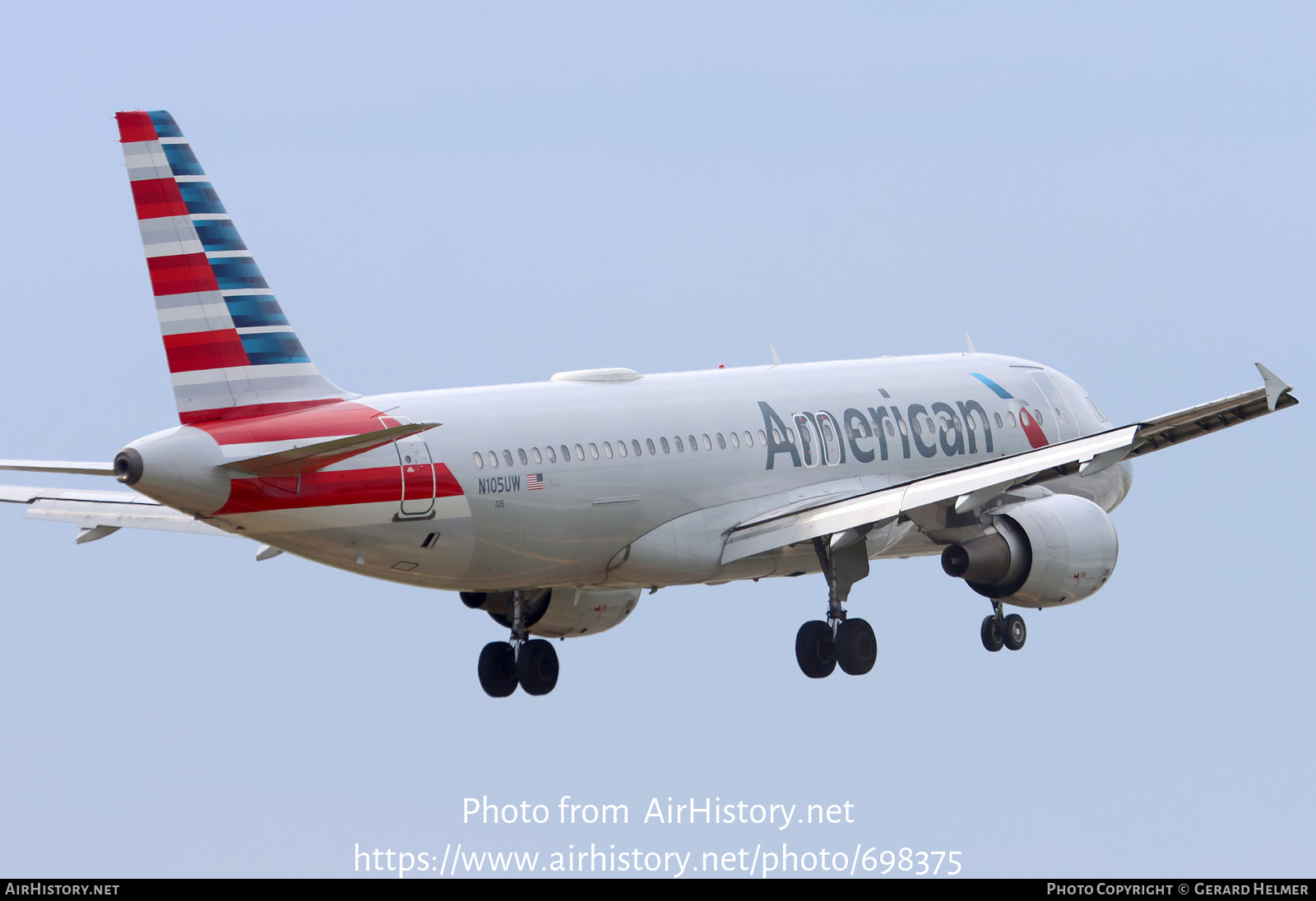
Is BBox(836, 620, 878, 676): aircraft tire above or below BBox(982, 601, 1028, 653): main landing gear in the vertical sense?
below

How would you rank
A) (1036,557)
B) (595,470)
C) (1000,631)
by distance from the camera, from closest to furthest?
(595,470) → (1036,557) → (1000,631)

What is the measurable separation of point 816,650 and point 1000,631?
14.8ft

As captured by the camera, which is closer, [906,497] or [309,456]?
[309,456]

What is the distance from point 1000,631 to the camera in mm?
41312

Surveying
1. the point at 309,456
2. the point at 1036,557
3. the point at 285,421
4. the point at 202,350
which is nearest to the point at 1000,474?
the point at 1036,557

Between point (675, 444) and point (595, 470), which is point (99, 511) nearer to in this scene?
point (595, 470)

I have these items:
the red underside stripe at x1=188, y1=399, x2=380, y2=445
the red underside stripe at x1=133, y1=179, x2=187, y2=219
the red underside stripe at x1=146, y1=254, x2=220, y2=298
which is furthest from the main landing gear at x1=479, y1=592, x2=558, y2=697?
the red underside stripe at x1=133, y1=179, x2=187, y2=219

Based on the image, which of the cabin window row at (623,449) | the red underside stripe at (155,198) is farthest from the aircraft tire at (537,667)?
the red underside stripe at (155,198)

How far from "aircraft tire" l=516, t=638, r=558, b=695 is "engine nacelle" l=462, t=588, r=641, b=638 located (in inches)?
11.5

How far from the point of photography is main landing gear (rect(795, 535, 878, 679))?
126 feet

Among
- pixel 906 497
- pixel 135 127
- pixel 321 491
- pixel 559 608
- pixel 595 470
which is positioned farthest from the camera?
pixel 559 608

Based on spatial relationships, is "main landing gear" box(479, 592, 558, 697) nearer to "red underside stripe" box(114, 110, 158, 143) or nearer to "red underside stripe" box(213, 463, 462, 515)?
"red underside stripe" box(213, 463, 462, 515)

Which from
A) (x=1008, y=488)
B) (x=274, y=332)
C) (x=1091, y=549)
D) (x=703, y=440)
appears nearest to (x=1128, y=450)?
(x=1008, y=488)

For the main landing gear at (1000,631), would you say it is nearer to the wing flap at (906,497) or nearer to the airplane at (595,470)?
the airplane at (595,470)
